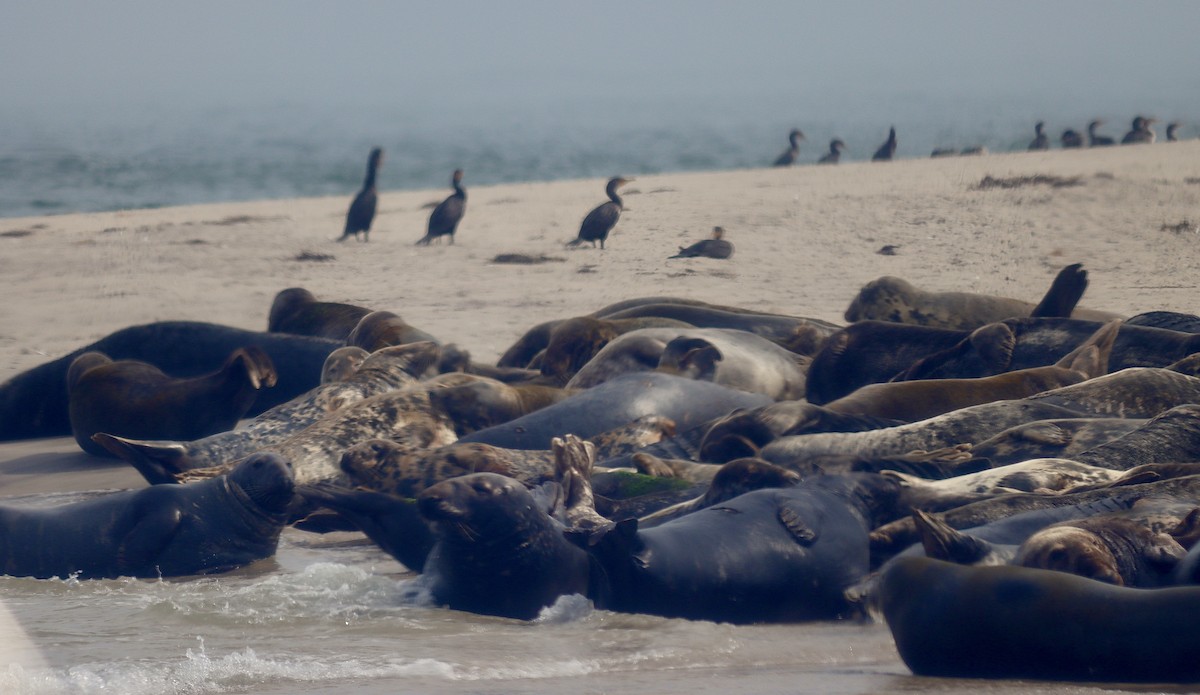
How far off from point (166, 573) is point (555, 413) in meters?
1.85

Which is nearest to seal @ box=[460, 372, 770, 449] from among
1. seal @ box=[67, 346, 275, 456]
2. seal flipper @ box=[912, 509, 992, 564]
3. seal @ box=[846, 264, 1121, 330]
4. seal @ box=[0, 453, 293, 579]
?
seal @ box=[67, 346, 275, 456]

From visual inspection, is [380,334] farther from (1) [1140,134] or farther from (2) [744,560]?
(1) [1140,134]

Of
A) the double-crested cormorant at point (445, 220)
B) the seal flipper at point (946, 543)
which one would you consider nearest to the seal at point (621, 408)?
the seal flipper at point (946, 543)

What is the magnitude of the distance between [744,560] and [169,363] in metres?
4.41

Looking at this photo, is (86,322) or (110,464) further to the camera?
(86,322)

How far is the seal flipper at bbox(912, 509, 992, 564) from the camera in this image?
3352mm

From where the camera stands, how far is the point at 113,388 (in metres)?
6.17

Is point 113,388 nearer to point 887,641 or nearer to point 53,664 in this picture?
point 53,664

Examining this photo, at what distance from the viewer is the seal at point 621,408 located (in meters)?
5.51

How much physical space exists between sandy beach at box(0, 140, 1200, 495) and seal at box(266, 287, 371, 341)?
0.89 metres

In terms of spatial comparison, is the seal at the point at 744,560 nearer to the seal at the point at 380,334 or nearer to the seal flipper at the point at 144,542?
the seal flipper at the point at 144,542

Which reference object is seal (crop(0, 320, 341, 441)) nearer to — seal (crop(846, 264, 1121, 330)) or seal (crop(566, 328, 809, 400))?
seal (crop(566, 328, 809, 400))

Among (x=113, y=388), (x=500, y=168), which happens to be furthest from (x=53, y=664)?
(x=500, y=168)

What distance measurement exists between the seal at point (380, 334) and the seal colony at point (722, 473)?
3 centimetres
